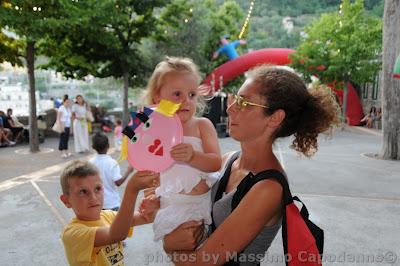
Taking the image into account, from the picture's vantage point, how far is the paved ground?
12.5 ft

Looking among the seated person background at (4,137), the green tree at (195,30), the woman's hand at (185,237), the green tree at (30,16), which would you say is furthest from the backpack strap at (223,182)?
the green tree at (195,30)

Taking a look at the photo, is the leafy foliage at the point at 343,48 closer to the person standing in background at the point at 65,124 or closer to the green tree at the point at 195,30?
the green tree at the point at 195,30

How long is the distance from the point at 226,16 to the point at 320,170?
964 inches

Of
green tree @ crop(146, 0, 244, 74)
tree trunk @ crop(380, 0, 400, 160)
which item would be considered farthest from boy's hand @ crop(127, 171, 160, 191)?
green tree @ crop(146, 0, 244, 74)

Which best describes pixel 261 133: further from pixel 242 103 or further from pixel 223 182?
pixel 223 182

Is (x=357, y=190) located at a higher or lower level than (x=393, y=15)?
lower

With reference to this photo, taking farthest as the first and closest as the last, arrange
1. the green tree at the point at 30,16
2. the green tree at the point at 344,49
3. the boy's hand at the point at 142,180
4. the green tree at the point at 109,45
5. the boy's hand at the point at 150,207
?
the green tree at the point at 344,49, the green tree at the point at 109,45, the green tree at the point at 30,16, the boy's hand at the point at 150,207, the boy's hand at the point at 142,180

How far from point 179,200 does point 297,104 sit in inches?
26.9

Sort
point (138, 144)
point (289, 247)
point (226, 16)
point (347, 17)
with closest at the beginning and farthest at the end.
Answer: point (289, 247), point (138, 144), point (347, 17), point (226, 16)

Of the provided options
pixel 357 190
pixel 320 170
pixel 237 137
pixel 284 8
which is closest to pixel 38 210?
pixel 237 137

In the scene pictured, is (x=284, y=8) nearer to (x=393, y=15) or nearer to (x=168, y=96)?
(x=393, y=15)

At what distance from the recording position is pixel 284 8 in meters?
59.5

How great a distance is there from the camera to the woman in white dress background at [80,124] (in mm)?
10086

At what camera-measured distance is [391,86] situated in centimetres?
983
